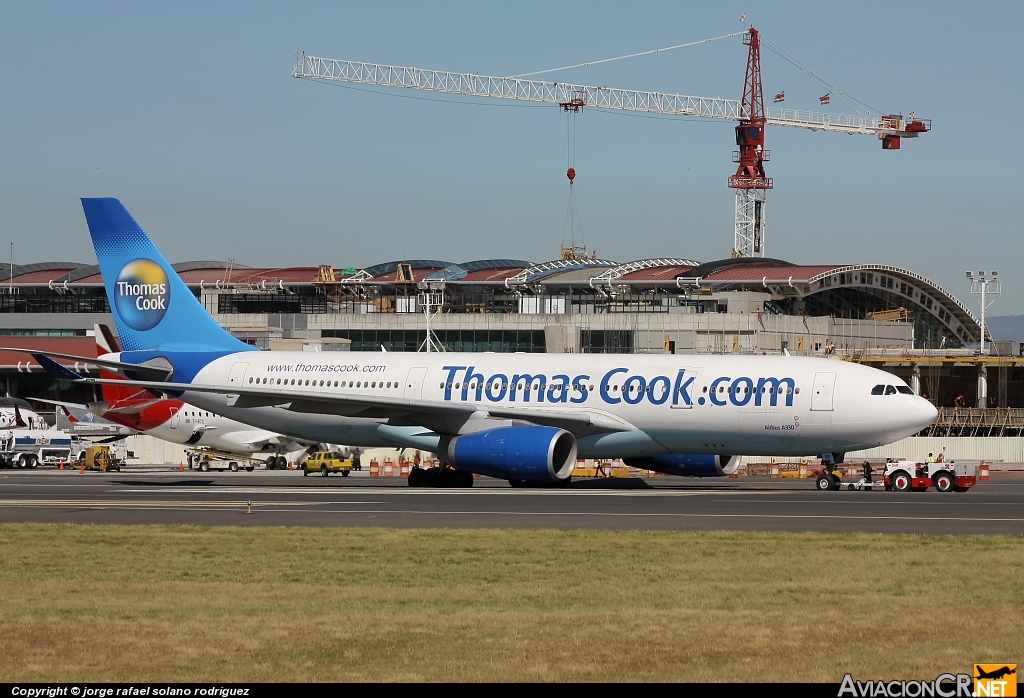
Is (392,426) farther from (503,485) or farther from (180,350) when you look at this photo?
(180,350)

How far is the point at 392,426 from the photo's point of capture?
40656mm

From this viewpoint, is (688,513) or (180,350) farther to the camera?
(180,350)

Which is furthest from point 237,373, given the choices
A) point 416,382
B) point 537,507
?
point 537,507

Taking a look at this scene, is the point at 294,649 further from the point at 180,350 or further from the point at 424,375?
the point at 180,350

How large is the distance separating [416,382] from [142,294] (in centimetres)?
1098

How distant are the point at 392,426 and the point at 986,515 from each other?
63.1 ft

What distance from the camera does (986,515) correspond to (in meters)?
26.9

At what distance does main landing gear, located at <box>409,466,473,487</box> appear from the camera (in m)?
40.6

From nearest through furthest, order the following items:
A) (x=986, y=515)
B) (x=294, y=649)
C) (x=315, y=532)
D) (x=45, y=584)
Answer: (x=294, y=649) < (x=45, y=584) < (x=315, y=532) < (x=986, y=515)

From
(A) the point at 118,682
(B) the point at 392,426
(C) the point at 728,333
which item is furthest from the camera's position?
(C) the point at 728,333

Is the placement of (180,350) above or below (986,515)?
above

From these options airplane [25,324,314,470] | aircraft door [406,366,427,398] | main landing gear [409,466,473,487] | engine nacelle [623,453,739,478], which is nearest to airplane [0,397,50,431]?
airplane [25,324,314,470]

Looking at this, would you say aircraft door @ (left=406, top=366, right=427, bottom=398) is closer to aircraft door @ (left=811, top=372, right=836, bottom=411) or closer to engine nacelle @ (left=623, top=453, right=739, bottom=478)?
engine nacelle @ (left=623, top=453, right=739, bottom=478)

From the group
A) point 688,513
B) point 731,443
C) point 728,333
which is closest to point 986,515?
point 688,513
